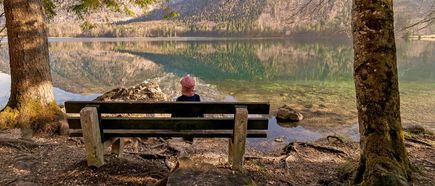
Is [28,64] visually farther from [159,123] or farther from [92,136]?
[159,123]

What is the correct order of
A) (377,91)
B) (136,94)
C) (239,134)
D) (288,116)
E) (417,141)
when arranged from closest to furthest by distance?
(377,91) < (239,134) < (417,141) < (136,94) < (288,116)

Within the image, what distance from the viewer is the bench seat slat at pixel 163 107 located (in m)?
5.29

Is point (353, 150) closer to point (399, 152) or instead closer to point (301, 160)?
point (301, 160)

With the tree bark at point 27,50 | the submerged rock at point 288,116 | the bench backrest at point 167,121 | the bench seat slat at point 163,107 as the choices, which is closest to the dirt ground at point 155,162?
the bench backrest at point 167,121

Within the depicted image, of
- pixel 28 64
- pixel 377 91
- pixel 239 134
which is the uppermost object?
pixel 28 64

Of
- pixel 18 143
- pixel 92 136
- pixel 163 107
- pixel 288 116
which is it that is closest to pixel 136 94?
pixel 18 143

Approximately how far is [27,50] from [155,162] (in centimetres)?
466

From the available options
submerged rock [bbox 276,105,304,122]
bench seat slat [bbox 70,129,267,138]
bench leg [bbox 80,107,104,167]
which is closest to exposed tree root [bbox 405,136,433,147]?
bench seat slat [bbox 70,129,267,138]

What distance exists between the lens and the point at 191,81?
7.35 m

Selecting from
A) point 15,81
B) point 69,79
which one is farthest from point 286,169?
point 69,79

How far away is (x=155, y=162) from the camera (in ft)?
23.4

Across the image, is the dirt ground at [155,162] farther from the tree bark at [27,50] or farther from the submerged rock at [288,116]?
the submerged rock at [288,116]

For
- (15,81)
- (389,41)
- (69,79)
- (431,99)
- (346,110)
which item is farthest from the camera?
(69,79)

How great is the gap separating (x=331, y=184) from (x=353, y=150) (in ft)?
13.9
